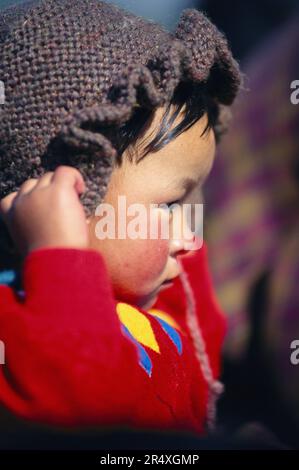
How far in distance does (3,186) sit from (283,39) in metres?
1.04

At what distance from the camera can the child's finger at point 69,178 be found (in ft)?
3.31

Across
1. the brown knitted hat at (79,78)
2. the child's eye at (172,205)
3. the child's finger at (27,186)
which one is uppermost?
the brown knitted hat at (79,78)

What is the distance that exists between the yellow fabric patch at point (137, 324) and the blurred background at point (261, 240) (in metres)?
0.43

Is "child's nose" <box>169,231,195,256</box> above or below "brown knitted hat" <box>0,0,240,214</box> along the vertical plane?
below

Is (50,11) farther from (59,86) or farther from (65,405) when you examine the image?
(65,405)

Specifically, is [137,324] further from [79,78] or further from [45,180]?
[79,78]

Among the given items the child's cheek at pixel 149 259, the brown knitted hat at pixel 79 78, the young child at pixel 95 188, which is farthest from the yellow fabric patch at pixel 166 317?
the brown knitted hat at pixel 79 78

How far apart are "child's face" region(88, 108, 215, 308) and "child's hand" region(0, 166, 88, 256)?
0.11 meters

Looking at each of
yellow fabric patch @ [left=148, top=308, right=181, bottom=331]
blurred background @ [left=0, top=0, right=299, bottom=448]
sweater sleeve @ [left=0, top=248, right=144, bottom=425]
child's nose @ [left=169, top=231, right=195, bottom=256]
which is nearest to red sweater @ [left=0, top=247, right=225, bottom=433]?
sweater sleeve @ [left=0, top=248, right=144, bottom=425]

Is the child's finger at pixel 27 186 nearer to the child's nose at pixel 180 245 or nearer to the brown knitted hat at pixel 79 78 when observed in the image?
the brown knitted hat at pixel 79 78

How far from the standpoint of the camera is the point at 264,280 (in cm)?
172

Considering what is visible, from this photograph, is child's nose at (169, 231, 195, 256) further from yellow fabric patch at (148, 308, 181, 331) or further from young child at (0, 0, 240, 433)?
yellow fabric patch at (148, 308, 181, 331)

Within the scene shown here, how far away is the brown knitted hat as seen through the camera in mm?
1043

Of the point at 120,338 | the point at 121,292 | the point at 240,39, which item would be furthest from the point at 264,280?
the point at 240,39
